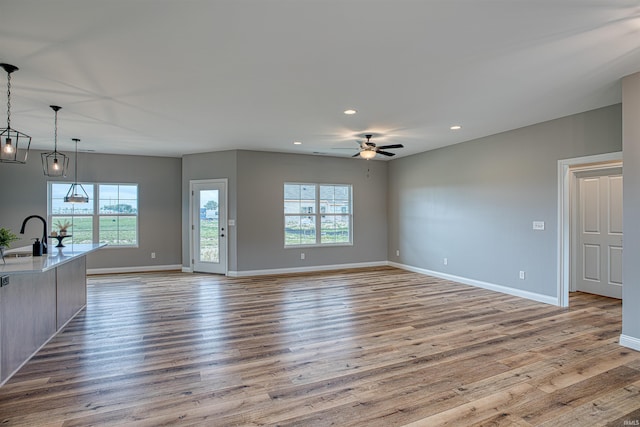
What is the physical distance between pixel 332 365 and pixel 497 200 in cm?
430

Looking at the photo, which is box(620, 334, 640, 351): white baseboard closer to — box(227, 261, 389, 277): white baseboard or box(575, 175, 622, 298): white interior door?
box(575, 175, 622, 298): white interior door

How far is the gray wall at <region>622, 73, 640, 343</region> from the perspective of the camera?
325 centimetres

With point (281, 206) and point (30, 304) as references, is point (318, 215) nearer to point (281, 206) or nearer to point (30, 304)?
point (281, 206)

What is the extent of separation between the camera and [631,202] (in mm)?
3305

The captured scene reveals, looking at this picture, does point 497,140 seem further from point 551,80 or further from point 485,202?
point 551,80

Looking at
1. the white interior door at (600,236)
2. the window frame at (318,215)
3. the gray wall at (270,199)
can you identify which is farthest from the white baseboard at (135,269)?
the white interior door at (600,236)

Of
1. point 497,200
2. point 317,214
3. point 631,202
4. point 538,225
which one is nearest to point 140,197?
point 317,214

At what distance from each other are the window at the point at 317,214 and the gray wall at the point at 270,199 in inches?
6.6

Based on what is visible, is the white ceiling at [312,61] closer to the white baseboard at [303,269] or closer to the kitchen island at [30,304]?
the kitchen island at [30,304]

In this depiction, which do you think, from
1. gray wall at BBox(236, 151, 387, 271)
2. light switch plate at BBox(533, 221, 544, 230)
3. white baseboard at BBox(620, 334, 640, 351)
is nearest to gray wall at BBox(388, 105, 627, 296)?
light switch plate at BBox(533, 221, 544, 230)

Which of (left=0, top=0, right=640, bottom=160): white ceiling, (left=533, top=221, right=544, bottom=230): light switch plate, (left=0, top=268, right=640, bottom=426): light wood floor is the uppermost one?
(left=0, top=0, right=640, bottom=160): white ceiling

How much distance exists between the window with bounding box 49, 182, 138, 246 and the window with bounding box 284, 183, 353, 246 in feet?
11.9

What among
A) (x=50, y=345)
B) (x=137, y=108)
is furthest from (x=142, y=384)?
(x=137, y=108)

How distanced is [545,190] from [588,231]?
1506 mm
